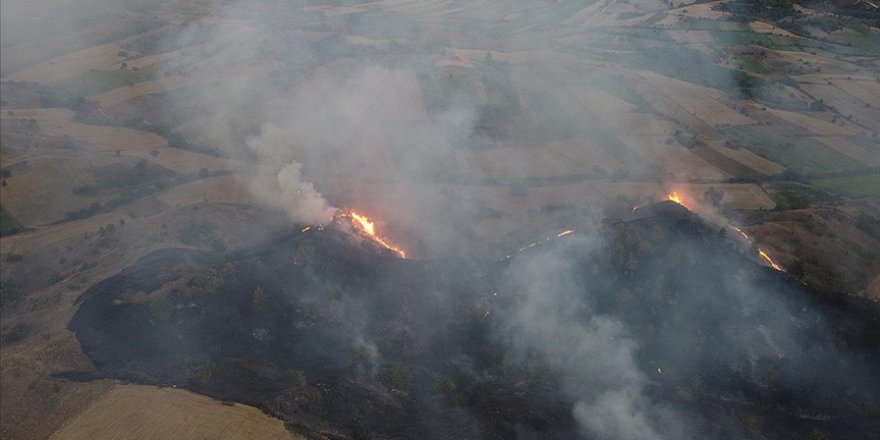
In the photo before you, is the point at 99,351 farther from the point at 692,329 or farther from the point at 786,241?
the point at 786,241

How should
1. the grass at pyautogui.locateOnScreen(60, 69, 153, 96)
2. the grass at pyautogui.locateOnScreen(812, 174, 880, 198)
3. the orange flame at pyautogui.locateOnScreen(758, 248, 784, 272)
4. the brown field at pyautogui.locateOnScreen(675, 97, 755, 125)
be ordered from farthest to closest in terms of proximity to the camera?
1. the grass at pyautogui.locateOnScreen(60, 69, 153, 96)
2. the brown field at pyautogui.locateOnScreen(675, 97, 755, 125)
3. the grass at pyautogui.locateOnScreen(812, 174, 880, 198)
4. the orange flame at pyautogui.locateOnScreen(758, 248, 784, 272)

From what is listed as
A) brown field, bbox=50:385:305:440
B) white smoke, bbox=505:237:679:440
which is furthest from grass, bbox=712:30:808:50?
brown field, bbox=50:385:305:440

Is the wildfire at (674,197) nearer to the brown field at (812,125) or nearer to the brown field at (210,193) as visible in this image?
the brown field at (812,125)

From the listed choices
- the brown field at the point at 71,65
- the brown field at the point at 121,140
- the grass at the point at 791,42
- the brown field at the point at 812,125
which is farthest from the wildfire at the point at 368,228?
the grass at the point at 791,42

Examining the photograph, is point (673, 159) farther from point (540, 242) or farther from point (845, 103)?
point (845, 103)

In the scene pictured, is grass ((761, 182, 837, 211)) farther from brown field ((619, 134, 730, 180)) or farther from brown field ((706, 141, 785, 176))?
brown field ((619, 134, 730, 180))

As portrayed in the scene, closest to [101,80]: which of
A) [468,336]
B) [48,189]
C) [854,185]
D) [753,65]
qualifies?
[48,189]
